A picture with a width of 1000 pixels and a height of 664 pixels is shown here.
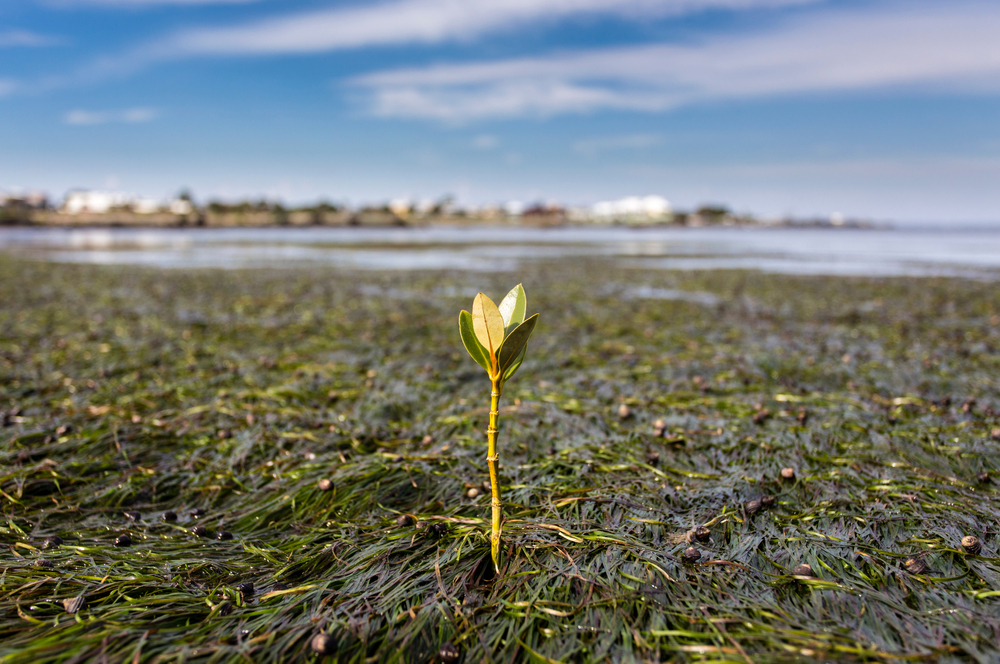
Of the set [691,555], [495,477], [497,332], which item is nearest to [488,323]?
[497,332]

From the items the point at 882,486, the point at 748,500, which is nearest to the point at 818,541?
the point at 748,500

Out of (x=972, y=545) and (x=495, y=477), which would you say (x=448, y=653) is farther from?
(x=972, y=545)

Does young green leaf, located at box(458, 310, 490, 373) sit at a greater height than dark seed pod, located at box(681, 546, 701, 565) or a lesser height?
greater

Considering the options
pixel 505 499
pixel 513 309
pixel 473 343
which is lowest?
pixel 505 499

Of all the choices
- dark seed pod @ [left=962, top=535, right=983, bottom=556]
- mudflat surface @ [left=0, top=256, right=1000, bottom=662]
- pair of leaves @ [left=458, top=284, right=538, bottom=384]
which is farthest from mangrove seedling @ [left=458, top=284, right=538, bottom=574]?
dark seed pod @ [left=962, top=535, right=983, bottom=556]

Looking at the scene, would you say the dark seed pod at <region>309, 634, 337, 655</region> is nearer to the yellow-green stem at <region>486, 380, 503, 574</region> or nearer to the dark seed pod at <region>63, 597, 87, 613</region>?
the yellow-green stem at <region>486, 380, 503, 574</region>

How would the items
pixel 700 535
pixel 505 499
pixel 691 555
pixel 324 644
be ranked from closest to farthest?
pixel 324 644 < pixel 691 555 < pixel 700 535 < pixel 505 499

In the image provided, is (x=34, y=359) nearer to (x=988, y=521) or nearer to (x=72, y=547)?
(x=72, y=547)
